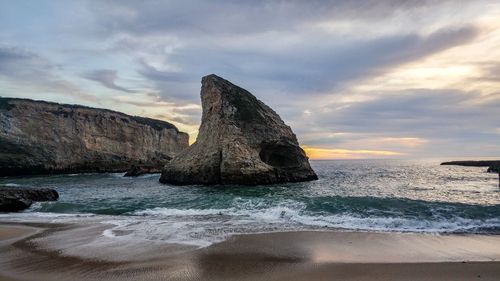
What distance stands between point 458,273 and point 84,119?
64900mm

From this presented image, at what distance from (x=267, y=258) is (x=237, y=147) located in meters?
21.3

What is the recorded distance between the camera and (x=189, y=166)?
30375 millimetres

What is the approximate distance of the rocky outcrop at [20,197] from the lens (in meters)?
16.7

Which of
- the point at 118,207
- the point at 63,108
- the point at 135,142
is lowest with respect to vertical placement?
the point at 118,207

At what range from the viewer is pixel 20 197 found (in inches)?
685

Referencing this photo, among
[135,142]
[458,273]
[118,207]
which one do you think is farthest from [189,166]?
[135,142]

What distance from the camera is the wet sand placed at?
623 centimetres

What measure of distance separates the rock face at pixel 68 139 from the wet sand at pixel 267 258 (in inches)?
1855

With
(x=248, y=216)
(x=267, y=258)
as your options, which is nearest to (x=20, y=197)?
(x=248, y=216)

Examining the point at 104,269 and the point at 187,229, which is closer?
the point at 104,269

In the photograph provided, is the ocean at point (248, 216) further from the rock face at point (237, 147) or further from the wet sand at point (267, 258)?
the rock face at point (237, 147)

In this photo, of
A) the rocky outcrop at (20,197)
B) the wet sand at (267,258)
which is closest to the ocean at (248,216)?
the rocky outcrop at (20,197)

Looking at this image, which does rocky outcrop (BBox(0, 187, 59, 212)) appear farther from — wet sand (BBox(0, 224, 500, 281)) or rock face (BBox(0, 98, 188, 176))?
rock face (BBox(0, 98, 188, 176))

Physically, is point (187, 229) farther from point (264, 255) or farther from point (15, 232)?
point (15, 232)
